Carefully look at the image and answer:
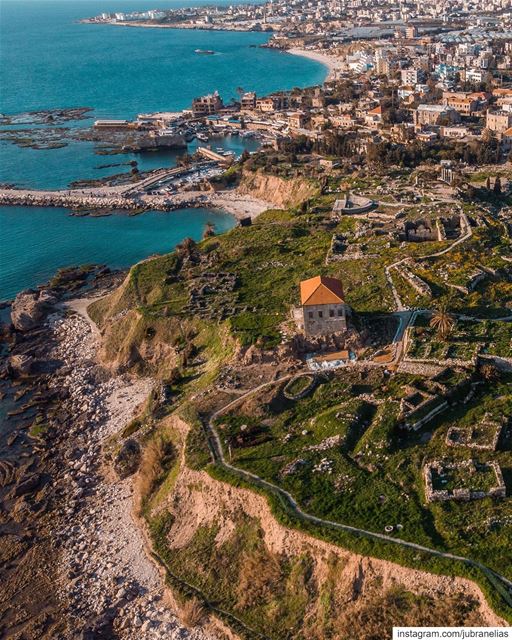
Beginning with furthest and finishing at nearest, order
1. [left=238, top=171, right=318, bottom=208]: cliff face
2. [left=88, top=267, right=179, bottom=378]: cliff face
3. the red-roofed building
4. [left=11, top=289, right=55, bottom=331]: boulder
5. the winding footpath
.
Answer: the red-roofed building
[left=238, top=171, right=318, bottom=208]: cliff face
[left=11, top=289, right=55, bottom=331]: boulder
[left=88, top=267, right=179, bottom=378]: cliff face
the winding footpath

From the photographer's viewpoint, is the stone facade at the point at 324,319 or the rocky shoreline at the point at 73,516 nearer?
the rocky shoreline at the point at 73,516

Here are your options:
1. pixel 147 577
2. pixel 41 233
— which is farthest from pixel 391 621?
pixel 41 233

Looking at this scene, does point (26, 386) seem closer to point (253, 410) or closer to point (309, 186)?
point (253, 410)

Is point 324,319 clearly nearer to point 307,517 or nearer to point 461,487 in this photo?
point 461,487

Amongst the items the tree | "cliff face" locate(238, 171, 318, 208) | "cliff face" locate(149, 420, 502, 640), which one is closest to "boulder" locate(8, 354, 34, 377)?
the tree

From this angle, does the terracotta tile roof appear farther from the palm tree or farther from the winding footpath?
the palm tree

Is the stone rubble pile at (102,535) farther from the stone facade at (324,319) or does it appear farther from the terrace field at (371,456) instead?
the stone facade at (324,319)

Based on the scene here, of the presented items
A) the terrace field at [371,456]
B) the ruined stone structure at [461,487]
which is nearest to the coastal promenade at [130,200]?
the terrace field at [371,456]
